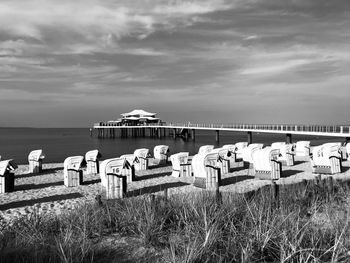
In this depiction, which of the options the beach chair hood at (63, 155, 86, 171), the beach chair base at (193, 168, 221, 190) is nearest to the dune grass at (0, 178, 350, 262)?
the beach chair base at (193, 168, 221, 190)

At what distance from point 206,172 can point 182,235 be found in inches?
295

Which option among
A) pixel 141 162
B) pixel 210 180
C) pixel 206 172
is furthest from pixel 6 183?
pixel 210 180

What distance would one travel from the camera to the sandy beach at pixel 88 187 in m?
9.86

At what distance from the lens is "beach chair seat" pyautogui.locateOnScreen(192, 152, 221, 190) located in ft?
38.7

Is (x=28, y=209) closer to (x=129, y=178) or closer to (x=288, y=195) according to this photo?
(x=129, y=178)

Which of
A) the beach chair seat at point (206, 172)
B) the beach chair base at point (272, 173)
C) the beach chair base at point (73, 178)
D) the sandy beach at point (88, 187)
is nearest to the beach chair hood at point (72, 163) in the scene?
the beach chair base at point (73, 178)

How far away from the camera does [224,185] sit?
41.6 ft

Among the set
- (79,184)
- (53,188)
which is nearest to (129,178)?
(79,184)

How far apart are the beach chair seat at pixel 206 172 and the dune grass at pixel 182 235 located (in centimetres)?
593

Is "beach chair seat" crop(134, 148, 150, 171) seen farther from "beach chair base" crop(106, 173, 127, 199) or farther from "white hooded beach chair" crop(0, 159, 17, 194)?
"beach chair base" crop(106, 173, 127, 199)

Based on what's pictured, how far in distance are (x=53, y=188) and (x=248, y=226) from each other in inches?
414

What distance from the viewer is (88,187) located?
1323 centimetres

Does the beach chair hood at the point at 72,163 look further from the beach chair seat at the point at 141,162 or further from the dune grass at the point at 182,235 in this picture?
the dune grass at the point at 182,235

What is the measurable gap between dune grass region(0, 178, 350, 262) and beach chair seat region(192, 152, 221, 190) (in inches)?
233
